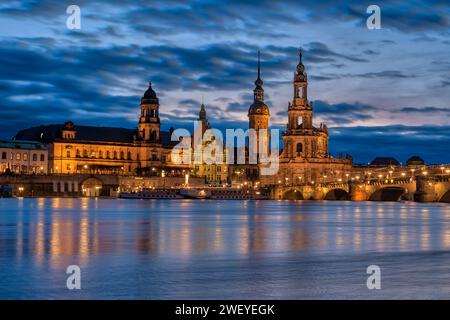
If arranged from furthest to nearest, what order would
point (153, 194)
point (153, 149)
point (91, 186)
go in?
1. point (153, 149)
2. point (91, 186)
3. point (153, 194)

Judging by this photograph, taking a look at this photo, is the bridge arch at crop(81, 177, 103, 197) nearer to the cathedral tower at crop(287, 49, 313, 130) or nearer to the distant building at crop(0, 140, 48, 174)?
the distant building at crop(0, 140, 48, 174)

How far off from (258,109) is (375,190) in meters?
57.9

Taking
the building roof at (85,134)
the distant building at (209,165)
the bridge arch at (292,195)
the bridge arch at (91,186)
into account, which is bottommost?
the bridge arch at (292,195)

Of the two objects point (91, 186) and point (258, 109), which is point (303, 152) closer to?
point (258, 109)

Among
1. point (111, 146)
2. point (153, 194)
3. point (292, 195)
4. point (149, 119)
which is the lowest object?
point (292, 195)

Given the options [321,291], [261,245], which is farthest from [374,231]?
[321,291]

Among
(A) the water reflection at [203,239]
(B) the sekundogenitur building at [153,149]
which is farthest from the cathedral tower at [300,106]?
(A) the water reflection at [203,239]

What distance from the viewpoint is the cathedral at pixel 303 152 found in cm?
16450

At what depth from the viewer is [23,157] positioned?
6068 inches

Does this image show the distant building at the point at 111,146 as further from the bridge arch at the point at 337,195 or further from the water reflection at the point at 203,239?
the water reflection at the point at 203,239

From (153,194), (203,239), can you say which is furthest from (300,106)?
(203,239)

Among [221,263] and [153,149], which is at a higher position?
[153,149]

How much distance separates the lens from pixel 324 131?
574ft
